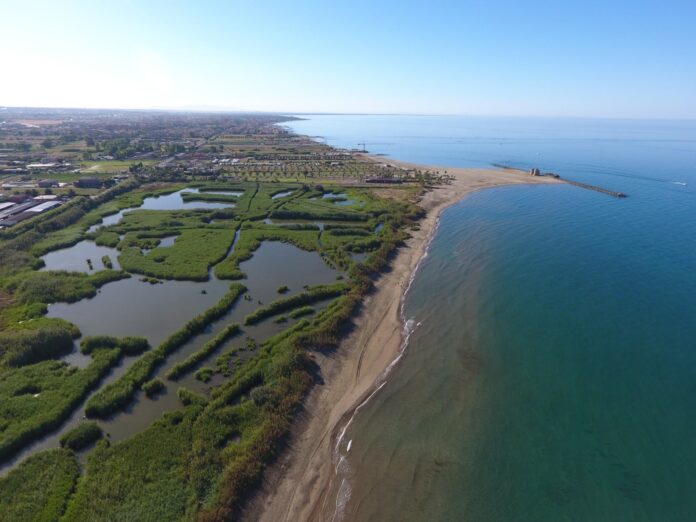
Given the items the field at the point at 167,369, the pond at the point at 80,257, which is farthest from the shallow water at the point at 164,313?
the pond at the point at 80,257

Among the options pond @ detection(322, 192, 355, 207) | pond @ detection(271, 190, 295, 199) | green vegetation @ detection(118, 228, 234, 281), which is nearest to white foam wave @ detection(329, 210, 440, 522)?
green vegetation @ detection(118, 228, 234, 281)

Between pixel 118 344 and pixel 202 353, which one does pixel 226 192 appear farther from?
pixel 202 353

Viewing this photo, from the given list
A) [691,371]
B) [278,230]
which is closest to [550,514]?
[691,371]

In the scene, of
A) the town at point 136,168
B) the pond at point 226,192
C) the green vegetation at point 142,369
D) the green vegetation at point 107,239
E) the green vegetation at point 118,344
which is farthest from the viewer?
the pond at point 226,192

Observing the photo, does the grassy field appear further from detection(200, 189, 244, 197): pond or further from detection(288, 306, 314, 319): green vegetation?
detection(200, 189, 244, 197): pond

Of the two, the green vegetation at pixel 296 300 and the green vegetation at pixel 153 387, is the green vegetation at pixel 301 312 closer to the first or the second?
the green vegetation at pixel 296 300

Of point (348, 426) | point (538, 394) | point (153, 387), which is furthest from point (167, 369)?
point (538, 394)

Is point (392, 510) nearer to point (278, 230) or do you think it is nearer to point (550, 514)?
point (550, 514)
